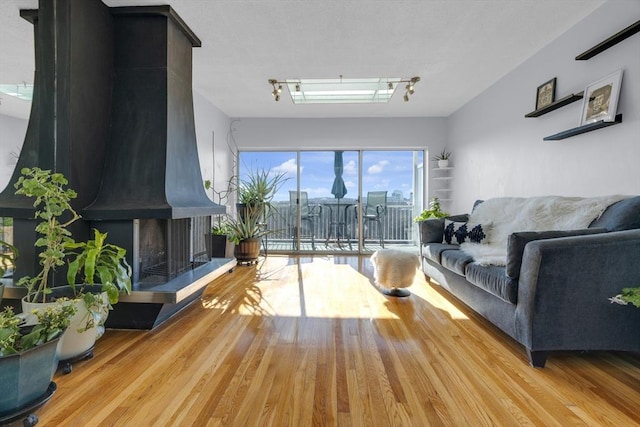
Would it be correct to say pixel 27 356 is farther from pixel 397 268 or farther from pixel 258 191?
pixel 258 191

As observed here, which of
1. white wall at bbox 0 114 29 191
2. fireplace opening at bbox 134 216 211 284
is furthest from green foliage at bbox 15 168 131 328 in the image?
white wall at bbox 0 114 29 191

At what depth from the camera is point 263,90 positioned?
14.1 feet

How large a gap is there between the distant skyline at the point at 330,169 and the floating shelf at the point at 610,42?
131 inches

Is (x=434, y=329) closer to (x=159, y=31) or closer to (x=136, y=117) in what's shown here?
(x=136, y=117)

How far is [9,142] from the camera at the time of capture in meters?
2.63

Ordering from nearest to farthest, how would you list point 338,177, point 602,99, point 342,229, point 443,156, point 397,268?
1. point 602,99
2. point 397,268
3. point 443,156
4. point 338,177
5. point 342,229

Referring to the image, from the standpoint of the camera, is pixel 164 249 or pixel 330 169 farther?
pixel 330 169

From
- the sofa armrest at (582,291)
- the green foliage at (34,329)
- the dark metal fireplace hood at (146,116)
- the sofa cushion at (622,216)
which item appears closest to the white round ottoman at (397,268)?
the sofa armrest at (582,291)

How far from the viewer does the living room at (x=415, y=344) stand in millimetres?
1403

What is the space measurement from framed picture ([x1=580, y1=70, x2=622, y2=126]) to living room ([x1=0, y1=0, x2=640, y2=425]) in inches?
2.3

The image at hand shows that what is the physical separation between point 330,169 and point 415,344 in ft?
13.8

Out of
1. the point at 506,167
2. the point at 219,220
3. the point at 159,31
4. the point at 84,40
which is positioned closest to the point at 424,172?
the point at 506,167

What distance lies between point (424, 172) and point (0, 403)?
A: 5.77 meters

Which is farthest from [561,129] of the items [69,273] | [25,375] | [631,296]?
[25,375]
